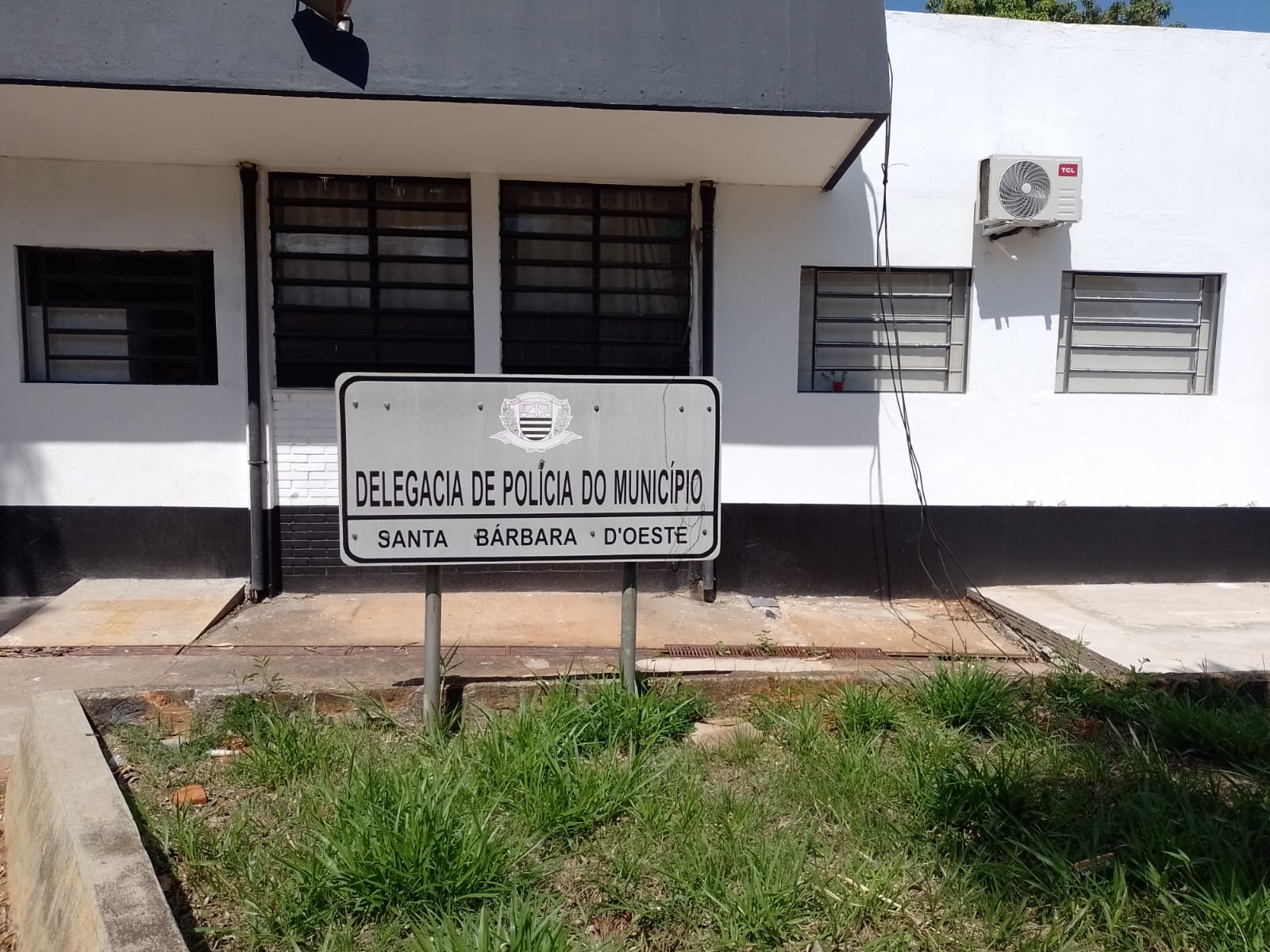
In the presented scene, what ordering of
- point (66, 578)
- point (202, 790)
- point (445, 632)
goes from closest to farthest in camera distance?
point (202, 790) < point (445, 632) < point (66, 578)

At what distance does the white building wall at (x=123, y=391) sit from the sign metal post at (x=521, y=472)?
3030mm

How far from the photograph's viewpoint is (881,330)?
6.18 meters

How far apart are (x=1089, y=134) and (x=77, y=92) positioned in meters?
6.35

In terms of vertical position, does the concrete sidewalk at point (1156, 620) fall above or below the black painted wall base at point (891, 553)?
below

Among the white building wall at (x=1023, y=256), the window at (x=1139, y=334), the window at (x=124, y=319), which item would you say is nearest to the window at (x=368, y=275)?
the window at (x=124, y=319)

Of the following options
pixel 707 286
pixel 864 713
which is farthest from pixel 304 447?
pixel 864 713

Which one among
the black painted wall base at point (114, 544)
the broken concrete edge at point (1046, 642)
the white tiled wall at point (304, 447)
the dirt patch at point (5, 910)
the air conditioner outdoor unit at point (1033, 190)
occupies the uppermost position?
the air conditioner outdoor unit at point (1033, 190)

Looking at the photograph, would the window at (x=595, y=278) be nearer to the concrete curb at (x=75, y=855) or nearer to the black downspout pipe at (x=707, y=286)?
the black downspout pipe at (x=707, y=286)

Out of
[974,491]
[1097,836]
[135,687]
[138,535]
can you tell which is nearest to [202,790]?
[135,687]

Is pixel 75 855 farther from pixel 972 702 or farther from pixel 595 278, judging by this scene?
pixel 595 278

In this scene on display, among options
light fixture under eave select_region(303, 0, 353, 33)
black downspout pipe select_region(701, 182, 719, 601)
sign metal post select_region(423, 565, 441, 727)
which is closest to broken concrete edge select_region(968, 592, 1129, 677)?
black downspout pipe select_region(701, 182, 719, 601)

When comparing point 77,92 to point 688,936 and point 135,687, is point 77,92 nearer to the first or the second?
point 135,687

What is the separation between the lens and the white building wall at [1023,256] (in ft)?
19.4

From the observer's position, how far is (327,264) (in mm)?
5891
